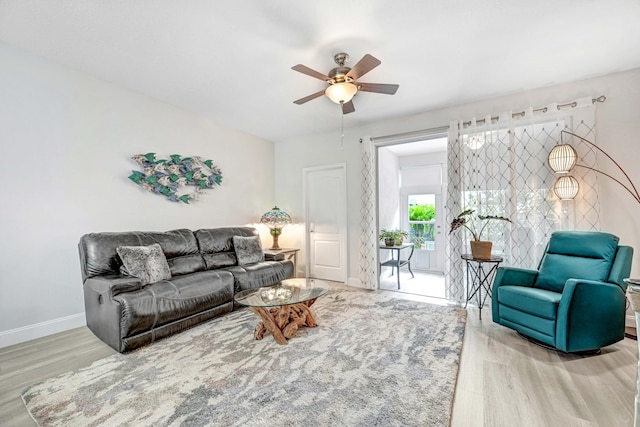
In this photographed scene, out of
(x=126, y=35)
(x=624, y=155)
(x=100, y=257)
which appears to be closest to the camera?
(x=126, y=35)

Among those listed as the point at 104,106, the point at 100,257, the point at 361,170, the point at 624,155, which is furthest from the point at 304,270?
the point at 624,155

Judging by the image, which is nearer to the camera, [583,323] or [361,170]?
[583,323]

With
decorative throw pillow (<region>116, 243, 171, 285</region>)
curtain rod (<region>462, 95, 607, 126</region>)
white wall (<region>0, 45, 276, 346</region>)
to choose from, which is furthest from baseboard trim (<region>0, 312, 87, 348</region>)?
curtain rod (<region>462, 95, 607, 126</region>)

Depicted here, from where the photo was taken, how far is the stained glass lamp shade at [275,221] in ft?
15.7

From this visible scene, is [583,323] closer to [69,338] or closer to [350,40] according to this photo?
[350,40]

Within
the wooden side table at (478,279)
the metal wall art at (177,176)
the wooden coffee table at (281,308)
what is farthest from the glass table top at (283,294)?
the metal wall art at (177,176)

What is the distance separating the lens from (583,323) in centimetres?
210

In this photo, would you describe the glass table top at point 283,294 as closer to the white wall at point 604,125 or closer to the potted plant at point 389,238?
the white wall at point 604,125

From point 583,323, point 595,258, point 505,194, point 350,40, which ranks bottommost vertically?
point 583,323

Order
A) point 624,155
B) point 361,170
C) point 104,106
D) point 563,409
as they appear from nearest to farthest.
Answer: point 563,409
point 624,155
point 104,106
point 361,170

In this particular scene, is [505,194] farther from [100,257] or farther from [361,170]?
[100,257]

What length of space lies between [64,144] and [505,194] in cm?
492

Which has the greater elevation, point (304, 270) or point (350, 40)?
point (350, 40)

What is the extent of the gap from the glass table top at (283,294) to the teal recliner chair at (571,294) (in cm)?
176
